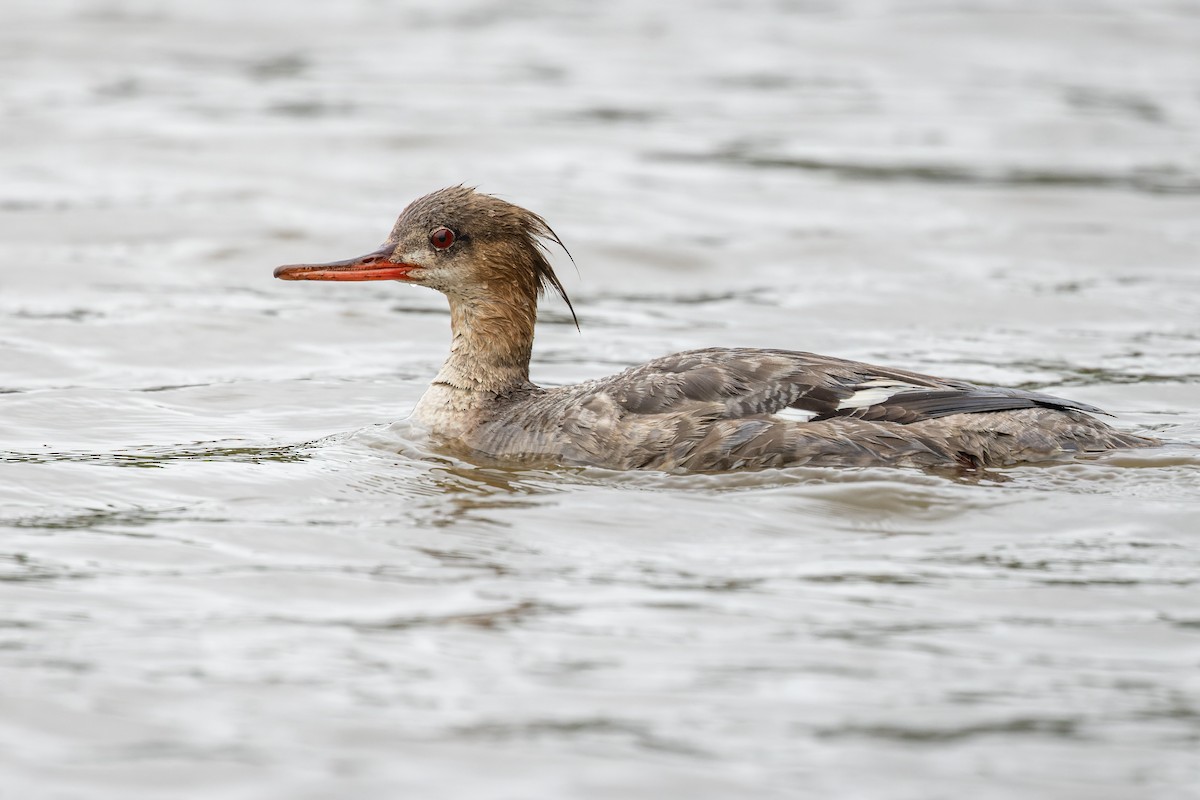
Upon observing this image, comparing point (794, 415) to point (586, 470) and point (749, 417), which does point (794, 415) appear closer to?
point (749, 417)

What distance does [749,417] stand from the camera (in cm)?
750

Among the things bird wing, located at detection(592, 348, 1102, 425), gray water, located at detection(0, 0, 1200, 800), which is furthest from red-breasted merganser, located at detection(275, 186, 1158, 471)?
gray water, located at detection(0, 0, 1200, 800)

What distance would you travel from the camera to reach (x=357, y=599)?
605 centimetres

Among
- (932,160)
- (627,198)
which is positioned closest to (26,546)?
(627,198)

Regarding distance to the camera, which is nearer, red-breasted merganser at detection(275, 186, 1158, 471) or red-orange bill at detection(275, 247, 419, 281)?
red-breasted merganser at detection(275, 186, 1158, 471)

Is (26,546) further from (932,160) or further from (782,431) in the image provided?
(932,160)

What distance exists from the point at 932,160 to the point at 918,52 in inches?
191

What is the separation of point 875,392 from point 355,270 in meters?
2.55

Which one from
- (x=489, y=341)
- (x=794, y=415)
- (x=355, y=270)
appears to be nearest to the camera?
(x=794, y=415)

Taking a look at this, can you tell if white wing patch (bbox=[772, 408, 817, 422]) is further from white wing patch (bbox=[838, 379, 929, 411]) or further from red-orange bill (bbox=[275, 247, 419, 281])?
red-orange bill (bbox=[275, 247, 419, 281])

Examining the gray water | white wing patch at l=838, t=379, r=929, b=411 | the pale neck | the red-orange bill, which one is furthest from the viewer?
the pale neck

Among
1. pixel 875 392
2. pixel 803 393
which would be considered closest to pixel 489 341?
pixel 803 393

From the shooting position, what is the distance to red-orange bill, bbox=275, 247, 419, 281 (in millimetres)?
8125

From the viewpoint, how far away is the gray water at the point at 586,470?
16.5 feet
